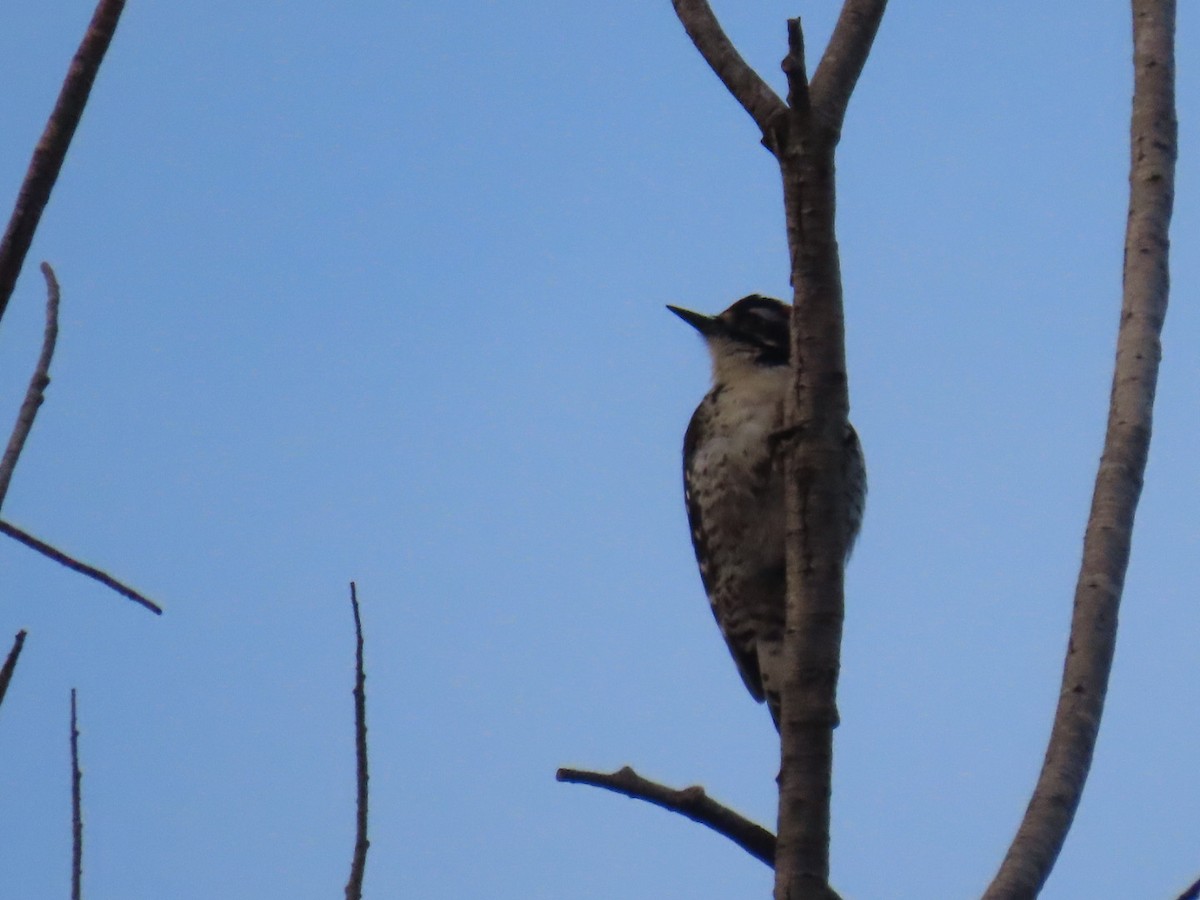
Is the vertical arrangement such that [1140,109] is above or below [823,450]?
above

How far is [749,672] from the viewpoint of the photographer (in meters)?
6.90

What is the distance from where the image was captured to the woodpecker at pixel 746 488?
6.48 m

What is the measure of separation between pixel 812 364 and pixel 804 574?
0.36 meters

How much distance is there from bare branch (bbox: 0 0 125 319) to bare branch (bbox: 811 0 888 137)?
3.85 feet

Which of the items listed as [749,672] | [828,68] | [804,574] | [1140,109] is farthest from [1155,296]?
[749,672]

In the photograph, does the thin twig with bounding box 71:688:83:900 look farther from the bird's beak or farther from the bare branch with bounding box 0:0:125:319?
the bird's beak

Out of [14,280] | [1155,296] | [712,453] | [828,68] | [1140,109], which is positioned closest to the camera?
[14,280]

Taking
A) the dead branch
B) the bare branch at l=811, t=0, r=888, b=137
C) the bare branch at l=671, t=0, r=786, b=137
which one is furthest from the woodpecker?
the dead branch

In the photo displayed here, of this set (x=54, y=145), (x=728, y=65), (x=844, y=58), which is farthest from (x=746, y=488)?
(x=54, y=145)

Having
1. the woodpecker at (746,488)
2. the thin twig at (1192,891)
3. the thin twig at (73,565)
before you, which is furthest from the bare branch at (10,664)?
the woodpecker at (746,488)

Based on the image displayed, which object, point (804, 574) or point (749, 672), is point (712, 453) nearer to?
point (749, 672)

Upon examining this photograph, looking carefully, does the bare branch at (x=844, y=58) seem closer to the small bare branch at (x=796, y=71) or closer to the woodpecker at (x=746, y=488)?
the small bare branch at (x=796, y=71)

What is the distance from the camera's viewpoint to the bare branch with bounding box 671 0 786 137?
283cm

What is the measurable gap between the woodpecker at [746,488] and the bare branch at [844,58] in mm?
3254
